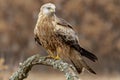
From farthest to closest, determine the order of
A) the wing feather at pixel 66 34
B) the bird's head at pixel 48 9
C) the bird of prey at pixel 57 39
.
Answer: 1. the wing feather at pixel 66 34
2. the bird of prey at pixel 57 39
3. the bird's head at pixel 48 9

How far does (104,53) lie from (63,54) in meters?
15.4

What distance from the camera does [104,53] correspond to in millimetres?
23031

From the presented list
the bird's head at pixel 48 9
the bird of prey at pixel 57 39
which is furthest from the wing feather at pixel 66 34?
the bird's head at pixel 48 9

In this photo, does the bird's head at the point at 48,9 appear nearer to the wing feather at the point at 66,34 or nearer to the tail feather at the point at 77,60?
the wing feather at the point at 66,34

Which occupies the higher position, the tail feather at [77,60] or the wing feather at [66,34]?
the wing feather at [66,34]

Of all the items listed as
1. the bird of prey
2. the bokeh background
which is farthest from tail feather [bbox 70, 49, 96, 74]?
the bokeh background

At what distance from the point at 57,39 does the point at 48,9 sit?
49 centimetres

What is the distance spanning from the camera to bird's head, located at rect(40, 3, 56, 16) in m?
7.13

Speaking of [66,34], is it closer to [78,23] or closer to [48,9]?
[48,9]

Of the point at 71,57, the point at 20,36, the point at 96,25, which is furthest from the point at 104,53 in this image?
the point at 71,57

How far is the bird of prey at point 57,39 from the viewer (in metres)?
7.46

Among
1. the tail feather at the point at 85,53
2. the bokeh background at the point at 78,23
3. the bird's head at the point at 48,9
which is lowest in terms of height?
the tail feather at the point at 85,53

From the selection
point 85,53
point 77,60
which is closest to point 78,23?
point 77,60

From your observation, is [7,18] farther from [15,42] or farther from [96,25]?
[96,25]
